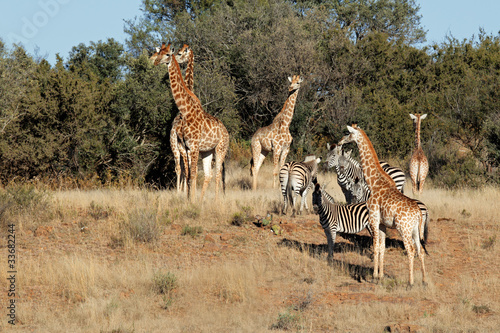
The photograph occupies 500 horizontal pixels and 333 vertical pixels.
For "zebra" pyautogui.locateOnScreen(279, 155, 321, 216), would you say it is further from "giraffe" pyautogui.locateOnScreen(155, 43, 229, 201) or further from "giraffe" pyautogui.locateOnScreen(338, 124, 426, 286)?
"giraffe" pyautogui.locateOnScreen(338, 124, 426, 286)

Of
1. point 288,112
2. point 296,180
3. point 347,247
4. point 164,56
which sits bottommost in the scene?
point 347,247

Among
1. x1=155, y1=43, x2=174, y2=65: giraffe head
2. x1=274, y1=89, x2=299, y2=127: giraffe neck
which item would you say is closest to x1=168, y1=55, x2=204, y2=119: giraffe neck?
x1=155, y1=43, x2=174, y2=65: giraffe head

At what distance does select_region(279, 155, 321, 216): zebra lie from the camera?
13.0m

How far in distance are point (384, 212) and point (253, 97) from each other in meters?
17.2

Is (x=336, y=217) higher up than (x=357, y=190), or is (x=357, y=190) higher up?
(x=357, y=190)

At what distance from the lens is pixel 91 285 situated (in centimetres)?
883

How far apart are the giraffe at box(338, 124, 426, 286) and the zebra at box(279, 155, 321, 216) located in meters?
2.93

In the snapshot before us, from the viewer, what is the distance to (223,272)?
942 centimetres

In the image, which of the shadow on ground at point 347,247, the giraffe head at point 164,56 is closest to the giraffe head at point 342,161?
the shadow on ground at point 347,247

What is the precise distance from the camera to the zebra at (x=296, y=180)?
13000 mm

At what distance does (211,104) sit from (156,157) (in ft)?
9.13

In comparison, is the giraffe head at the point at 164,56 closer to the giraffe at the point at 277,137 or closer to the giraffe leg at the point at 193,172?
the giraffe leg at the point at 193,172

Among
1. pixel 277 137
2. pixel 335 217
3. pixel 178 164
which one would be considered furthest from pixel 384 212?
pixel 277 137

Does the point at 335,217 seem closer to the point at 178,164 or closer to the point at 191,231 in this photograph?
the point at 191,231
